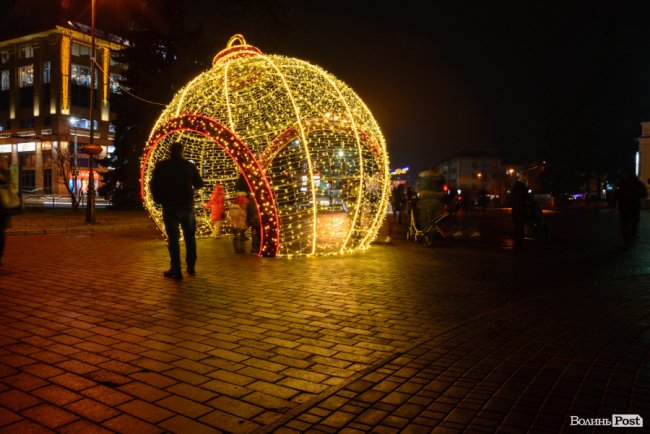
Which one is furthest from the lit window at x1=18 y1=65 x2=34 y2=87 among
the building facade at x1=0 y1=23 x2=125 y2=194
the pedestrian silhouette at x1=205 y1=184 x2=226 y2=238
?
the pedestrian silhouette at x1=205 y1=184 x2=226 y2=238

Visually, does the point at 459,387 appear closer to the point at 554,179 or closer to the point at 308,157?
the point at 308,157

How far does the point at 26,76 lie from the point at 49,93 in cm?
503

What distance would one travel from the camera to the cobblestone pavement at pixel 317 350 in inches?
128

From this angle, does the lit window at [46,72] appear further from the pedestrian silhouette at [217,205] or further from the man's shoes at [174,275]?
the man's shoes at [174,275]

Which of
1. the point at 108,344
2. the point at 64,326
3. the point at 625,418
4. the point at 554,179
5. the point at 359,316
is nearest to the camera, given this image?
the point at 625,418

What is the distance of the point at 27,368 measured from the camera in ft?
12.9

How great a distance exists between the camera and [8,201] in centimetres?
819

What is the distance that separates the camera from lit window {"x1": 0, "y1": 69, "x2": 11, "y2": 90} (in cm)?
6141

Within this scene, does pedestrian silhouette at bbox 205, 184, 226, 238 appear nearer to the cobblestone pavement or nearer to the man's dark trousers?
the cobblestone pavement

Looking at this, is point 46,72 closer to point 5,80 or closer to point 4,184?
point 5,80

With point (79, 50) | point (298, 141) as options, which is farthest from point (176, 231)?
point (79, 50)

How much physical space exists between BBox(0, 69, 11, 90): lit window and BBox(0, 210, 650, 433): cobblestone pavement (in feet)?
211

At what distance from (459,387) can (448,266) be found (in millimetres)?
5955

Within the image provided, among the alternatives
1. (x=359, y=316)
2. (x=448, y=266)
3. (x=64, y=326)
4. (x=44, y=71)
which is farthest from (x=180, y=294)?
(x=44, y=71)
